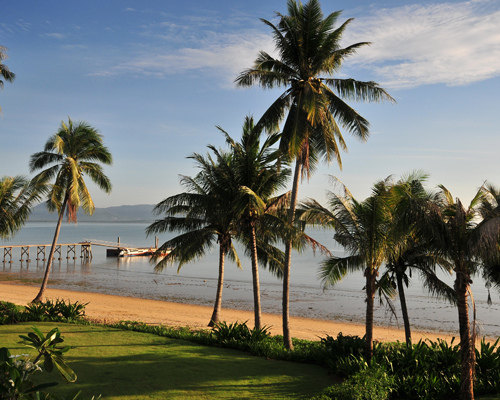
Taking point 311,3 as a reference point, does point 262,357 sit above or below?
below

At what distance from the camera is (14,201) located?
2055 centimetres

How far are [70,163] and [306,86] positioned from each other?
1227 centimetres

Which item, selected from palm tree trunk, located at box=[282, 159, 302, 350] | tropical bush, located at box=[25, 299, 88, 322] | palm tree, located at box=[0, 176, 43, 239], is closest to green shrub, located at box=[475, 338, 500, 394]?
palm tree trunk, located at box=[282, 159, 302, 350]

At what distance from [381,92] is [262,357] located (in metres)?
9.40

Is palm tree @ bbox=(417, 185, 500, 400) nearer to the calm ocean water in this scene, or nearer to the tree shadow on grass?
the tree shadow on grass

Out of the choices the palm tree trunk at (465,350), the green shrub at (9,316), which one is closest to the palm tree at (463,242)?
the palm tree trunk at (465,350)

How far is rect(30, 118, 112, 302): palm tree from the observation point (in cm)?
1991

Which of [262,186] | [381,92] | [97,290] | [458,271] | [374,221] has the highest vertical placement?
[381,92]

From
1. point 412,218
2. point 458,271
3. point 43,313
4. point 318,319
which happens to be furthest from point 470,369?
point 318,319

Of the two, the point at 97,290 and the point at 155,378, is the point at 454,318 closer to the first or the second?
the point at 155,378

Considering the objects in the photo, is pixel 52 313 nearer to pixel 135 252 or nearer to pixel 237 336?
pixel 237 336

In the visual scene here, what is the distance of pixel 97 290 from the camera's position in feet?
115

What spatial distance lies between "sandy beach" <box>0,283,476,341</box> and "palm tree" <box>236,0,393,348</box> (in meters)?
8.21

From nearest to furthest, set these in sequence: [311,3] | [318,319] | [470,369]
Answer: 1. [470,369]
2. [311,3]
3. [318,319]
